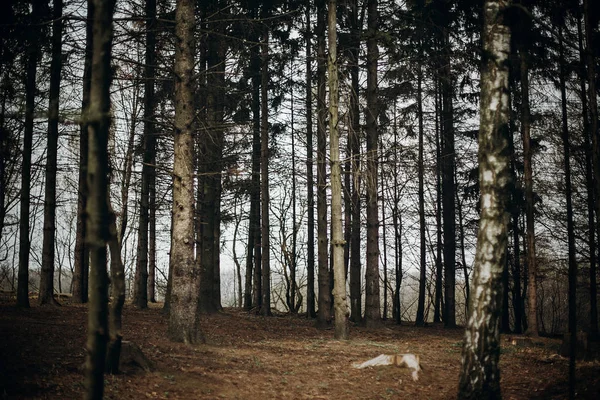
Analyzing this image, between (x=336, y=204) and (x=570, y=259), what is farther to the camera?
(x=336, y=204)

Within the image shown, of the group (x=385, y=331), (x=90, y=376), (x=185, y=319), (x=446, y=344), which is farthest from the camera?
(x=385, y=331)

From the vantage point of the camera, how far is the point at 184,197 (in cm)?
939

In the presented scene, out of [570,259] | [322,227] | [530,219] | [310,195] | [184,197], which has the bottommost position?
[570,259]

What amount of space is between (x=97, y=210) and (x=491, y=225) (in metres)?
4.77

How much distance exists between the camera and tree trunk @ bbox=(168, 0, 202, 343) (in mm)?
9367

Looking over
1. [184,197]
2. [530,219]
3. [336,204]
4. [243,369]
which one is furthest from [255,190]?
[243,369]

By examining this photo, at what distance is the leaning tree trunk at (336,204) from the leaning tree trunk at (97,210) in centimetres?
931

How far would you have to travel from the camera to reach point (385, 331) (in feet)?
50.9

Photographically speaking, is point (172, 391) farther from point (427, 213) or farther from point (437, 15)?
point (427, 213)

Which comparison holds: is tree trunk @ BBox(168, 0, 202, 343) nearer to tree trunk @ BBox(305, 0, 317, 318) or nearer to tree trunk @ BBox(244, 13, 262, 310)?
tree trunk @ BBox(244, 13, 262, 310)

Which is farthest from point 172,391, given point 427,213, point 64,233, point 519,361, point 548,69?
point 64,233

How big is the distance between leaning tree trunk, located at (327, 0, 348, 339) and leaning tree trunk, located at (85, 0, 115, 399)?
30.5 feet

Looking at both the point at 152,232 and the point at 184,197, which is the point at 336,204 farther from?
the point at 152,232

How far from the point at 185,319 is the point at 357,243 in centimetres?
1060
